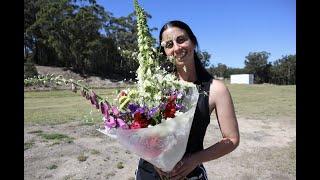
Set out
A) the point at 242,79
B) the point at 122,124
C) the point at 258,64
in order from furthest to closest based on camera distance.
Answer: the point at 258,64, the point at 242,79, the point at 122,124

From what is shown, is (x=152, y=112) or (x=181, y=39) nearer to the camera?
(x=152, y=112)

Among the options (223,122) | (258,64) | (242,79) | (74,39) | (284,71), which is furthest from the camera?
(258,64)

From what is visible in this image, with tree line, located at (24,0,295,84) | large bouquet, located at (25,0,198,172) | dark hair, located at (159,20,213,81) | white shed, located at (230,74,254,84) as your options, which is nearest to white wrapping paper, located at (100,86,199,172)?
large bouquet, located at (25,0,198,172)

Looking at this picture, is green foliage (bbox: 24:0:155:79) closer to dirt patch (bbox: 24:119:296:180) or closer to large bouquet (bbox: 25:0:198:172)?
dirt patch (bbox: 24:119:296:180)

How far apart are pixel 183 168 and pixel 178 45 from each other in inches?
28.0

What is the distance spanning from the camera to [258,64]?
308 feet

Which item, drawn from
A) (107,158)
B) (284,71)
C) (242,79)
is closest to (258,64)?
(284,71)

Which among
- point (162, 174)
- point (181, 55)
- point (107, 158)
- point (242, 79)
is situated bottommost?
point (107, 158)

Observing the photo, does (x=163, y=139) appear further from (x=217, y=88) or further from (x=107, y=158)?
(x=107, y=158)

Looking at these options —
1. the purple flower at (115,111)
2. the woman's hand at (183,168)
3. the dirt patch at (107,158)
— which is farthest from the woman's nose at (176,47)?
the dirt patch at (107,158)
